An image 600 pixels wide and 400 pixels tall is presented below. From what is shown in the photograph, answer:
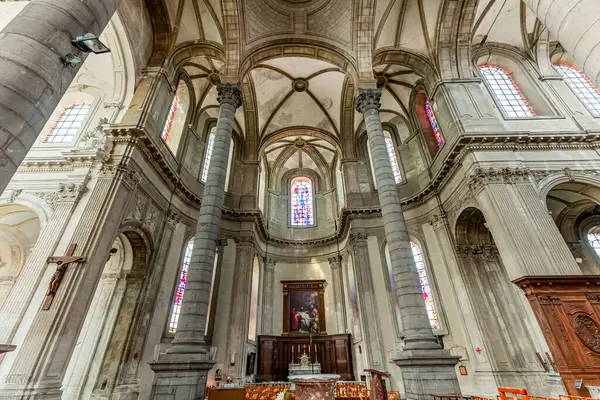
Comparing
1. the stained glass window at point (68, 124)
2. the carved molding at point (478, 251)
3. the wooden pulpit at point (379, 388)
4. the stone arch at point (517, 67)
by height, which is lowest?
the wooden pulpit at point (379, 388)

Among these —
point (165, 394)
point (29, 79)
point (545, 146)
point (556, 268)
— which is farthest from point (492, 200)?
point (29, 79)

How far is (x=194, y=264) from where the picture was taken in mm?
7973

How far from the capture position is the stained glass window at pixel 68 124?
429 inches

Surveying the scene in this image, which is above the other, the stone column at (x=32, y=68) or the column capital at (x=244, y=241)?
the column capital at (x=244, y=241)

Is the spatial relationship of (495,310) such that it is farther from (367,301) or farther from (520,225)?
(367,301)

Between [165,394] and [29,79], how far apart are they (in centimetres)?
619

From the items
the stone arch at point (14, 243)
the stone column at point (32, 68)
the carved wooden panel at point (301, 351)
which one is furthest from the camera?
the carved wooden panel at point (301, 351)

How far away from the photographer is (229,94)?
37.3ft

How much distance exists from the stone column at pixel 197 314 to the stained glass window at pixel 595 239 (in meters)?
15.5

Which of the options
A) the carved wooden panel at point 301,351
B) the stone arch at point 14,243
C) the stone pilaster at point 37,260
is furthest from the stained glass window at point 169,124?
the carved wooden panel at point 301,351

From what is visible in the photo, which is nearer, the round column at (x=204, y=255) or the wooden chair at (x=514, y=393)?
the wooden chair at (x=514, y=393)

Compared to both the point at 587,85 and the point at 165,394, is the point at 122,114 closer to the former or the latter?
the point at 165,394

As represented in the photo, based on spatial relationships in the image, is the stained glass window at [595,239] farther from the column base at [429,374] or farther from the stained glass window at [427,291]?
the column base at [429,374]

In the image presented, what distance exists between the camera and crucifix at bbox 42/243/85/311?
6.98 metres
